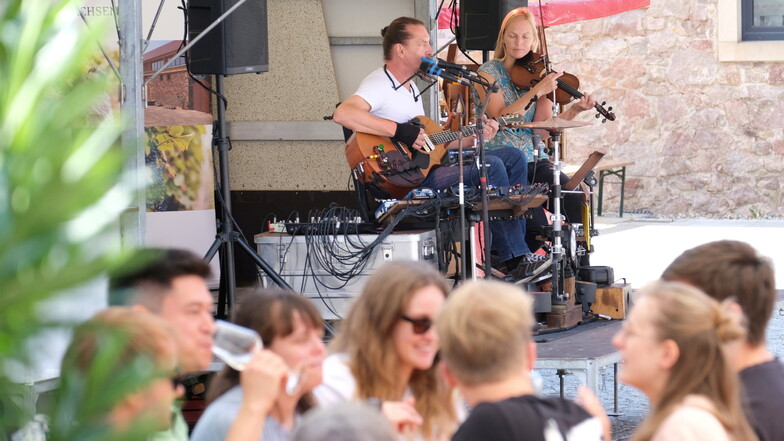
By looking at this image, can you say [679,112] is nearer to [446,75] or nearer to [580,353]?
[446,75]

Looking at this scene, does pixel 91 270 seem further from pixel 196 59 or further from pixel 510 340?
pixel 196 59

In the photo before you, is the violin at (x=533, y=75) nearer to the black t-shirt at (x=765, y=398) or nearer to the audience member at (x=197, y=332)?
the black t-shirt at (x=765, y=398)

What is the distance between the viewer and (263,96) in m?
7.12

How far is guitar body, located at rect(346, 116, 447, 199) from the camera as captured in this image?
5707mm

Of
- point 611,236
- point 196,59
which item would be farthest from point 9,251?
point 611,236

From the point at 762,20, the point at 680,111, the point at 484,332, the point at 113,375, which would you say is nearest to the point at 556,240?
the point at 484,332

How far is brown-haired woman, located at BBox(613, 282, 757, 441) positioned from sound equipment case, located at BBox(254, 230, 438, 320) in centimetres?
337

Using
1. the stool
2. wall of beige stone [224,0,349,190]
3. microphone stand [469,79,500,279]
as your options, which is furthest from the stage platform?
the stool

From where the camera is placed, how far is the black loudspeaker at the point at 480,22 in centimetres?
733

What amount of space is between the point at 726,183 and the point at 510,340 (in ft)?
35.1

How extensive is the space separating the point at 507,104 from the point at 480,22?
4.90 feet

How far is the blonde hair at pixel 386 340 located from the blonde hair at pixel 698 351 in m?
0.56

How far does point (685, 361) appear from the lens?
1987mm

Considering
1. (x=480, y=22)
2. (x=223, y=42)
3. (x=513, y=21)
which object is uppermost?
(x=480, y=22)
